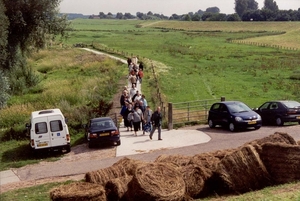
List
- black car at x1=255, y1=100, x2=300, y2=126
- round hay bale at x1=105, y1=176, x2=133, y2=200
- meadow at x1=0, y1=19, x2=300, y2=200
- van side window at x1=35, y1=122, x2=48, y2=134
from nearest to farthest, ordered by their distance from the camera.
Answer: round hay bale at x1=105, y1=176, x2=133, y2=200 < van side window at x1=35, y1=122, x2=48, y2=134 < meadow at x1=0, y1=19, x2=300, y2=200 < black car at x1=255, y1=100, x2=300, y2=126

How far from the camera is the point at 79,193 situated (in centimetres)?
1184

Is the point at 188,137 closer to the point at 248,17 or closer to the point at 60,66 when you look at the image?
the point at 60,66

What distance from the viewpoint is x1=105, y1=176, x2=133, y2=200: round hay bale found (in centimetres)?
1224

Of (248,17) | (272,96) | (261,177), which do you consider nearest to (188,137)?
(261,177)

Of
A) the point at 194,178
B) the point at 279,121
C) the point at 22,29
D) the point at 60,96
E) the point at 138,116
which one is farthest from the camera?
Result: the point at 60,96

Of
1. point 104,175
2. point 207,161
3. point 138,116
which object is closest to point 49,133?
point 138,116

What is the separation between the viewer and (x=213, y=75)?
5047 centimetres

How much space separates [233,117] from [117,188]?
477 inches

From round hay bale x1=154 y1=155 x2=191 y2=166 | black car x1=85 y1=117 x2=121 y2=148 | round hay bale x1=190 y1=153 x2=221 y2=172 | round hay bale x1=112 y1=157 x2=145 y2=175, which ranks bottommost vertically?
black car x1=85 y1=117 x2=121 y2=148

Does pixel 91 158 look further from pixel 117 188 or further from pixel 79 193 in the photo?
pixel 79 193

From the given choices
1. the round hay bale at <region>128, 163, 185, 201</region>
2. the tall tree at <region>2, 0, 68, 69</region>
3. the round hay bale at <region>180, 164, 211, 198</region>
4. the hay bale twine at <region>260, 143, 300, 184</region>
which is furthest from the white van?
the hay bale twine at <region>260, 143, 300, 184</region>

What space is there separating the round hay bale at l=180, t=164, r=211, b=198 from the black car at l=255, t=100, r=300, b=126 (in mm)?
12749

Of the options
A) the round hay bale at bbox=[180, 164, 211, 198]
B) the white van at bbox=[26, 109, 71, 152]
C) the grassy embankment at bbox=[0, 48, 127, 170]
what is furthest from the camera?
the grassy embankment at bbox=[0, 48, 127, 170]

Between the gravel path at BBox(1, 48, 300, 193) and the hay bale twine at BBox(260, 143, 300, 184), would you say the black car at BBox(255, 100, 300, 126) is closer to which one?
the gravel path at BBox(1, 48, 300, 193)
